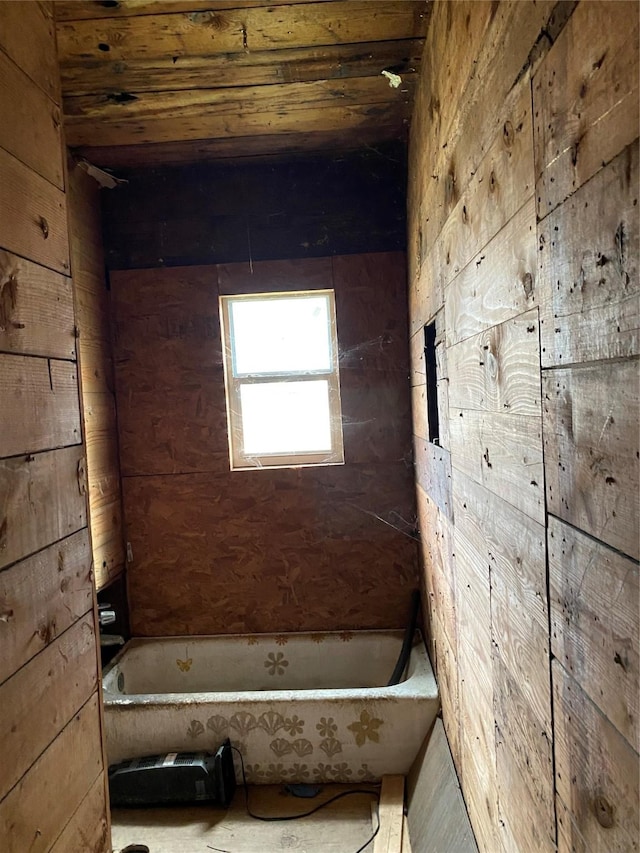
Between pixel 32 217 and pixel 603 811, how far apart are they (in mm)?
1266

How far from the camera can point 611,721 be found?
0.59 meters

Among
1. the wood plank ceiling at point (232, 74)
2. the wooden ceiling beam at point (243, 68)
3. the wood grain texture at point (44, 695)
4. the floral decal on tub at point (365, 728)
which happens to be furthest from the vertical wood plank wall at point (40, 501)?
the floral decal on tub at point (365, 728)

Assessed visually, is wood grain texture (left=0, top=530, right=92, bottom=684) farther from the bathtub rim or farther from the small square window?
the small square window

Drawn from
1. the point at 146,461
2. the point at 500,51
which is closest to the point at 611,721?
the point at 500,51

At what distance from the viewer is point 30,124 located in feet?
3.19

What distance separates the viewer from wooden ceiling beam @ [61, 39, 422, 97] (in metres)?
1.72

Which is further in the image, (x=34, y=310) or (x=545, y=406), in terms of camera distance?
(x=34, y=310)

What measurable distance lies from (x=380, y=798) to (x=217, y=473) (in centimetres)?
153

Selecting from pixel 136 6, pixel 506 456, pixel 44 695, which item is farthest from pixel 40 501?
pixel 136 6

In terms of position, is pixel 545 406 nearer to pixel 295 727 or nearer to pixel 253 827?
pixel 295 727

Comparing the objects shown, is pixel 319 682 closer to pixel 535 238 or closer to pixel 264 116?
pixel 535 238

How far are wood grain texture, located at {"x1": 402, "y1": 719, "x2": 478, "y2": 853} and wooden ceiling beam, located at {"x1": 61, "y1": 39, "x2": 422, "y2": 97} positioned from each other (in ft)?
7.65

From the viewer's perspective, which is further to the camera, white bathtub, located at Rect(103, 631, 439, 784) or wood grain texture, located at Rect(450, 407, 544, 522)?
white bathtub, located at Rect(103, 631, 439, 784)

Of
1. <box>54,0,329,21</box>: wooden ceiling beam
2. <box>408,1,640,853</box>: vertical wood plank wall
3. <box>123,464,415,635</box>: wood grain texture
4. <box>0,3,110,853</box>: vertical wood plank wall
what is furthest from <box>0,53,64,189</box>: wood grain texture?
<box>123,464,415,635</box>: wood grain texture
